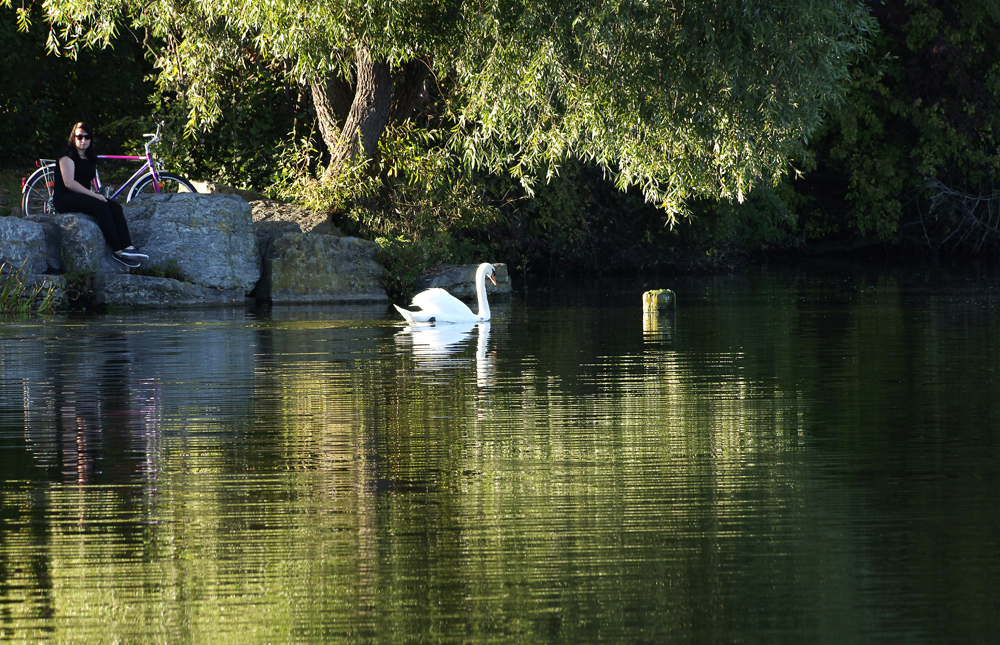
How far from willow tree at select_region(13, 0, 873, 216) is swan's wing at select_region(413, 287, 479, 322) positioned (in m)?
2.78

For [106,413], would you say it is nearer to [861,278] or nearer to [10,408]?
[10,408]

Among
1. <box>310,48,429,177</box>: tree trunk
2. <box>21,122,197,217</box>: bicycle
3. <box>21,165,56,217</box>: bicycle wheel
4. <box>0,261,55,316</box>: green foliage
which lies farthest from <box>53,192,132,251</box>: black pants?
<box>310,48,429,177</box>: tree trunk

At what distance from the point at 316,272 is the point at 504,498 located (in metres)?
16.1

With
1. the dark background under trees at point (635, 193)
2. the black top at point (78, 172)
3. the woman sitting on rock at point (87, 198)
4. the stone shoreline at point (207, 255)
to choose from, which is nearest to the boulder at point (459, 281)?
the stone shoreline at point (207, 255)

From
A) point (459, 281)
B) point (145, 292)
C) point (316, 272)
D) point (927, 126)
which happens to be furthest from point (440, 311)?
point (927, 126)

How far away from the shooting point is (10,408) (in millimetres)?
9320

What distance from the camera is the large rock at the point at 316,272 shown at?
21.8m

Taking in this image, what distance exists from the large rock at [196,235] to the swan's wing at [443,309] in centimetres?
536

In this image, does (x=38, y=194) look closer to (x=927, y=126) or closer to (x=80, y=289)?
(x=80, y=289)

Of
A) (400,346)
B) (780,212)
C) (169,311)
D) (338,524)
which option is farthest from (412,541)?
(780,212)

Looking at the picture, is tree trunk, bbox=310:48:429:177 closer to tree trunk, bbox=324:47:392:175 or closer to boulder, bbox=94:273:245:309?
tree trunk, bbox=324:47:392:175

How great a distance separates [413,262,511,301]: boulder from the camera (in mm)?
23094

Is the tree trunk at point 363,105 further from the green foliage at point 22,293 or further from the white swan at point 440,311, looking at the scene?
the white swan at point 440,311

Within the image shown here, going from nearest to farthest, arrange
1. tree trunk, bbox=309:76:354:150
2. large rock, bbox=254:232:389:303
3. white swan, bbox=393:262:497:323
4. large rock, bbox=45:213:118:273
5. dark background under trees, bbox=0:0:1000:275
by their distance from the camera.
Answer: white swan, bbox=393:262:497:323 → large rock, bbox=45:213:118:273 → large rock, bbox=254:232:389:303 → tree trunk, bbox=309:76:354:150 → dark background under trees, bbox=0:0:1000:275
